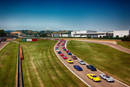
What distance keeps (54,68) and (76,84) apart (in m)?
15.0

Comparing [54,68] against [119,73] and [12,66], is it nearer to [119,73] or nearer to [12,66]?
[12,66]

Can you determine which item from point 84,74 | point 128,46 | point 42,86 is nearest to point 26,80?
point 42,86

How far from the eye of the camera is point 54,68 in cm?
4331

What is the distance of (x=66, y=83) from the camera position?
32.0m

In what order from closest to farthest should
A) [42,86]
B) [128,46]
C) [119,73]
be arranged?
[42,86]
[119,73]
[128,46]

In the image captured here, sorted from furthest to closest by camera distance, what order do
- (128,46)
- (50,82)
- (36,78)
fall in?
(128,46) → (36,78) → (50,82)

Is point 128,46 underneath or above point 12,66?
above

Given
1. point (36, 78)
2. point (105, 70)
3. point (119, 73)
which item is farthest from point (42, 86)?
point (119, 73)

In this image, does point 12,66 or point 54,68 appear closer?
point 54,68

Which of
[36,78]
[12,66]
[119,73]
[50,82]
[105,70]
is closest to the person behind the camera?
[50,82]

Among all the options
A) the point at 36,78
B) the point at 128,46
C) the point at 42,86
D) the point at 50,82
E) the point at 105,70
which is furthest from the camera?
the point at 128,46

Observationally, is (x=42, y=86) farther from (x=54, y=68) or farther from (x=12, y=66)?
(x=12, y=66)

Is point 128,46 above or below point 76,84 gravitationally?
above

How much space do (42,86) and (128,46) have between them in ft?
241
